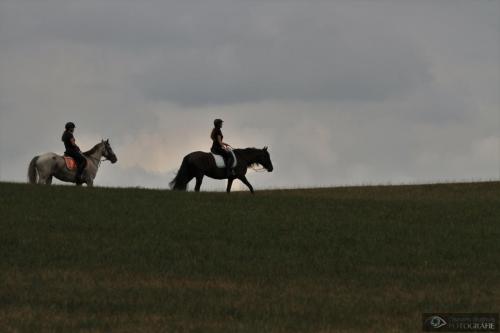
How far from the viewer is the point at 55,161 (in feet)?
116

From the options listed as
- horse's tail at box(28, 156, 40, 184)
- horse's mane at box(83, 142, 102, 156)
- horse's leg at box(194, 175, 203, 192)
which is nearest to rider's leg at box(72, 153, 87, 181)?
horse's mane at box(83, 142, 102, 156)

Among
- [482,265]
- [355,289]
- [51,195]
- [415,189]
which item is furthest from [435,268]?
[415,189]

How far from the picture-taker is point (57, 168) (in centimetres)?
3569

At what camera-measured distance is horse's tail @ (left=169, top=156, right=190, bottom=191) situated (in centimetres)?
3556

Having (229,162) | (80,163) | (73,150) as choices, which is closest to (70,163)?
(80,163)

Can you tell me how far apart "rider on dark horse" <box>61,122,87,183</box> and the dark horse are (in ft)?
9.84

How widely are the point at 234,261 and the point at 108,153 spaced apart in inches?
623

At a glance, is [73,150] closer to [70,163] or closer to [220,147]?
[70,163]

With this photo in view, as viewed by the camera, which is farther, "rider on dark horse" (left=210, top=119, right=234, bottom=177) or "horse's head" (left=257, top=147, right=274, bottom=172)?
"horse's head" (left=257, top=147, right=274, bottom=172)

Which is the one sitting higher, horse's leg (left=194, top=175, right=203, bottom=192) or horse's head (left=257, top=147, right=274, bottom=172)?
horse's head (left=257, top=147, right=274, bottom=172)

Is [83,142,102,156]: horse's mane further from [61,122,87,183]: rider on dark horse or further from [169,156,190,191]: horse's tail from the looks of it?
[169,156,190,191]: horse's tail

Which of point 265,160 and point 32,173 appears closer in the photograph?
point 32,173

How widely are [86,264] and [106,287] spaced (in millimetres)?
2826

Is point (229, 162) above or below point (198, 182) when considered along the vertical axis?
above
